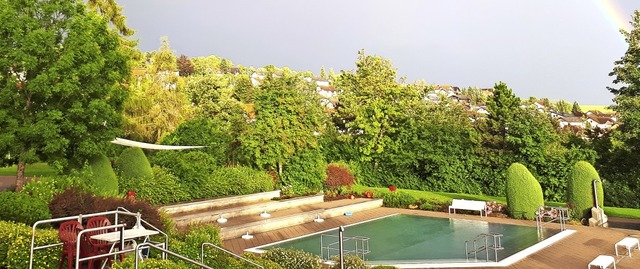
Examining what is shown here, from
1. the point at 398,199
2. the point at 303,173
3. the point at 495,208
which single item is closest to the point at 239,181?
the point at 303,173

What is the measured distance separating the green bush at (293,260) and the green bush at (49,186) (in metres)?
6.00

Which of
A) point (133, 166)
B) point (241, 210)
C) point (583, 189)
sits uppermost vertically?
point (133, 166)

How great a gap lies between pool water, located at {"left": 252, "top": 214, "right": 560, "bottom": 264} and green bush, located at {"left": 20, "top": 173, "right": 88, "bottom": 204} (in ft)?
20.8

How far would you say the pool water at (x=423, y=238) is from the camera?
14.0m

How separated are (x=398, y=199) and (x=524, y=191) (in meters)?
7.05

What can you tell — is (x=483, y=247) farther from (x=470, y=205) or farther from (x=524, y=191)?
(x=470, y=205)

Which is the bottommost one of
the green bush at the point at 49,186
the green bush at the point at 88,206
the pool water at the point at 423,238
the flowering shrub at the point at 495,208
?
the pool water at the point at 423,238

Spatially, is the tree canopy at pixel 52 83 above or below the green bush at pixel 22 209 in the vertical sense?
above

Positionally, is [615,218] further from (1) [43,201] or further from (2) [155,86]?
(2) [155,86]

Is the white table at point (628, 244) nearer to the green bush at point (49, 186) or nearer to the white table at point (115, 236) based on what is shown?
the white table at point (115, 236)

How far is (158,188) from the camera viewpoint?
1767 centimetres

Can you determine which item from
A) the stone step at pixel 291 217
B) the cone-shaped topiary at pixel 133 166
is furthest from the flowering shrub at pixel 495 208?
the cone-shaped topiary at pixel 133 166

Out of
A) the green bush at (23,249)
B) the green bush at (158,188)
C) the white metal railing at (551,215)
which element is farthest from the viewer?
the white metal railing at (551,215)

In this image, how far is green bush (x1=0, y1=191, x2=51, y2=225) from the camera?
9.61 metres
